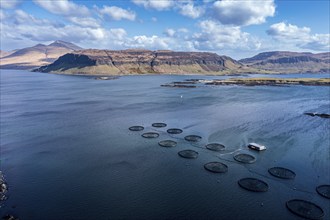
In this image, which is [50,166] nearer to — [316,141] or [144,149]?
[144,149]

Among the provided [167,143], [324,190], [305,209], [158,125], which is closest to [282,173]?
[324,190]

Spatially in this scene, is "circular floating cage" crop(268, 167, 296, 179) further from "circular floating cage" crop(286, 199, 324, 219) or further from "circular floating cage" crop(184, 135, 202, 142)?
"circular floating cage" crop(184, 135, 202, 142)

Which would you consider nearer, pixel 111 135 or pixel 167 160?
pixel 167 160

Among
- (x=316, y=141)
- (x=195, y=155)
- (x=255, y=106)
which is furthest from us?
(x=255, y=106)

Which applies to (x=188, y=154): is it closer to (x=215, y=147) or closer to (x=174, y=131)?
(x=215, y=147)

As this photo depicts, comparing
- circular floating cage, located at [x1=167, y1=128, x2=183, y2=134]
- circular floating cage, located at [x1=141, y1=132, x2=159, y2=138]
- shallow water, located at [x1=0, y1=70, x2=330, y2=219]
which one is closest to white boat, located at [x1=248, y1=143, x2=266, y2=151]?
shallow water, located at [x1=0, y1=70, x2=330, y2=219]

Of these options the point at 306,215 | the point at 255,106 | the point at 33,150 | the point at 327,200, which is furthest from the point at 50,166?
the point at 255,106

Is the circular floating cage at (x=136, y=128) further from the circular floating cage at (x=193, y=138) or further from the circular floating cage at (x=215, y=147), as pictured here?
the circular floating cage at (x=215, y=147)
